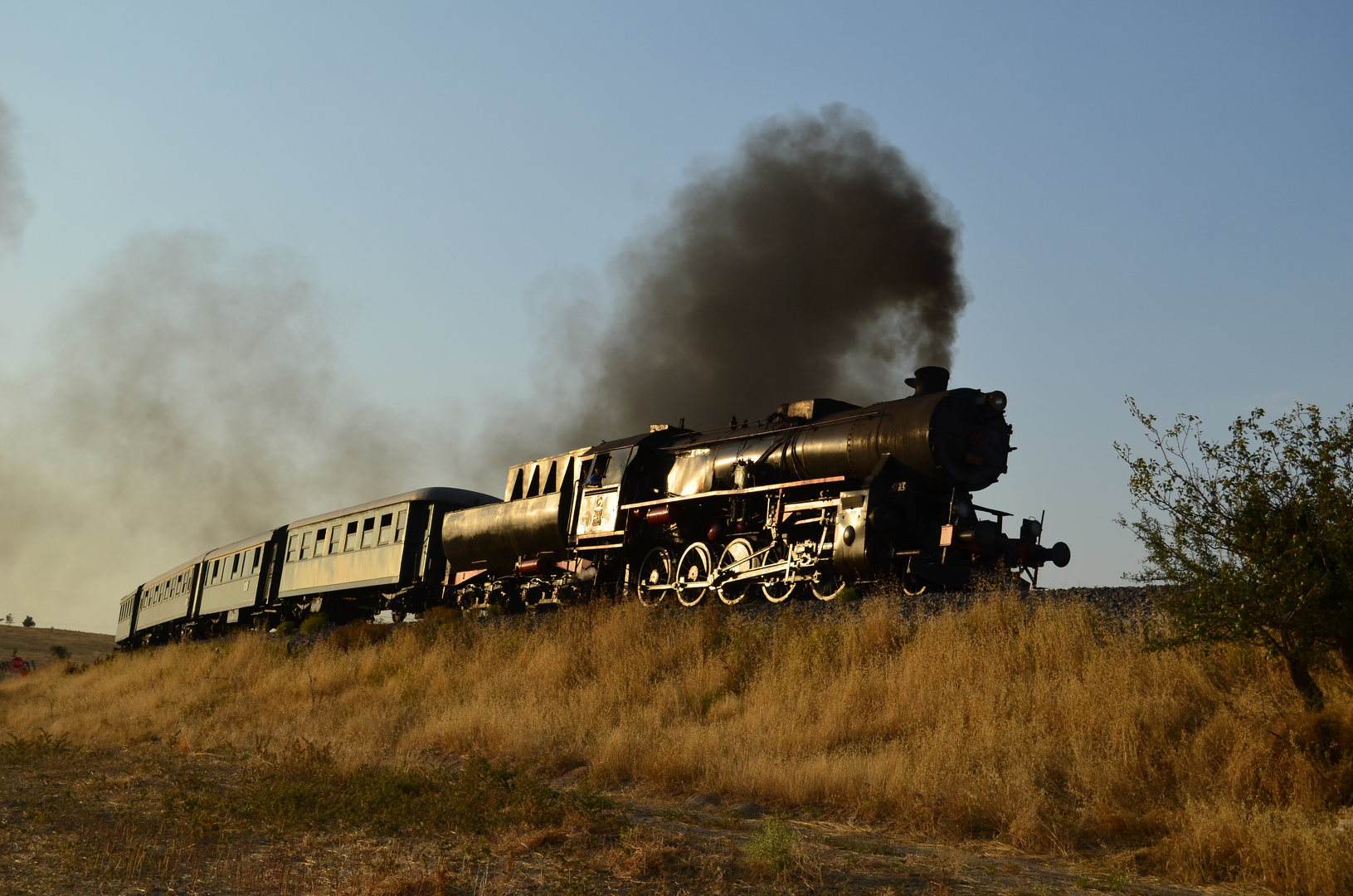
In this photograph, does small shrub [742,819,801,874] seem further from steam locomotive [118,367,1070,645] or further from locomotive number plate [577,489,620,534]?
locomotive number plate [577,489,620,534]

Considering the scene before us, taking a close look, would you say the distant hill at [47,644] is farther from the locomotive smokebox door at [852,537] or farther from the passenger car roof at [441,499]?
the locomotive smokebox door at [852,537]

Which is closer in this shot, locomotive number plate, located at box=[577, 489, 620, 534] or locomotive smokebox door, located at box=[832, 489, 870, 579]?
locomotive smokebox door, located at box=[832, 489, 870, 579]

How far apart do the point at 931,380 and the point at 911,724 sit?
6649mm

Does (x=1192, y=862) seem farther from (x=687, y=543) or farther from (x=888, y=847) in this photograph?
(x=687, y=543)

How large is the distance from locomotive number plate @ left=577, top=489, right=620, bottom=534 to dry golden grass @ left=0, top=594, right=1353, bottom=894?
7.35 feet

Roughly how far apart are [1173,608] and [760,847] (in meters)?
4.15

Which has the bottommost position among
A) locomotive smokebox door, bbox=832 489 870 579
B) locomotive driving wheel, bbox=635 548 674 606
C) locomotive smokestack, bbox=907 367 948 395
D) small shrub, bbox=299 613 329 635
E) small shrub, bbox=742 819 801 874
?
Answer: small shrub, bbox=742 819 801 874

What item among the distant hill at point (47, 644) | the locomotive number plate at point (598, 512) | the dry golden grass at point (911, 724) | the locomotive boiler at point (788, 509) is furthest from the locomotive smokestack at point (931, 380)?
the distant hill at point (47, 644)

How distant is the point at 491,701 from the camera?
1212 centimetres

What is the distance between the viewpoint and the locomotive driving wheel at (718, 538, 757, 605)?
1414cm

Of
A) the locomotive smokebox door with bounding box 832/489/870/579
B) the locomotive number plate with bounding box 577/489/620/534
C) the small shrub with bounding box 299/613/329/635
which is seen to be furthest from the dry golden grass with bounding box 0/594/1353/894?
the small shrub with bounding box 299/613/329/635

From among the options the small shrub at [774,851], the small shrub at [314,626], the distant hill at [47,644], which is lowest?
the distant hill at [47,644]

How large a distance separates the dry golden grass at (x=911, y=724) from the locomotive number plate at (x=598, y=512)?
2239 millimetres

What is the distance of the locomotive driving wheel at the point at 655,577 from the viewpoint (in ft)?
51.5
